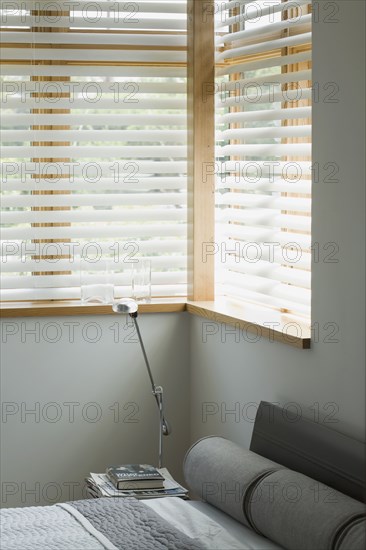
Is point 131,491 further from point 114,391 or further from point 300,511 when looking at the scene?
point 300,511

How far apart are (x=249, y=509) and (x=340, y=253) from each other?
0.87 metres

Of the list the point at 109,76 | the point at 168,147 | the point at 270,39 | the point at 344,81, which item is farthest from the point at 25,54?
the point at 344,81

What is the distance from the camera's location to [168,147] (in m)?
4.20

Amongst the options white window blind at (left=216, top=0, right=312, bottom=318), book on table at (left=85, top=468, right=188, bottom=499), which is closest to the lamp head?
Answer: white window blind at (left=216, top=0, right=312, bottom=318)

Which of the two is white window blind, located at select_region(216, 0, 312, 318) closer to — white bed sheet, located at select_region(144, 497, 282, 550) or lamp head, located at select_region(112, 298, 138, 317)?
lamp head, located at select_region(112, 298, 138, 317)

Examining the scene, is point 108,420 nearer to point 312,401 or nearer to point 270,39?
point 312,401

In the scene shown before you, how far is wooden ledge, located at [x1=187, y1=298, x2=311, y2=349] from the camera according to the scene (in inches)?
127

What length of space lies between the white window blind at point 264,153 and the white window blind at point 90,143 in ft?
0.81

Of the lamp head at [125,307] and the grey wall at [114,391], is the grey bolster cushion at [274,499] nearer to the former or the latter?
the grey wall at [114,391]

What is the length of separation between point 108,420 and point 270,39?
1791mm

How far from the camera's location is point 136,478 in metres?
3.48

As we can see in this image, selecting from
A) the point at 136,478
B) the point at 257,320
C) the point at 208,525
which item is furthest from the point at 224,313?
the point at 208,525

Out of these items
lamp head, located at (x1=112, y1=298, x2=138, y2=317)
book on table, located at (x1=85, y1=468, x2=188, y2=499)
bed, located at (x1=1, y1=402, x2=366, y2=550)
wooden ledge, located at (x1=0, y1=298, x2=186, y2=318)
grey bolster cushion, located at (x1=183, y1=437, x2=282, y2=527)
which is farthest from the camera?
wooden ledge, located at (x1=0, y1=298, x2=186, y2=318)

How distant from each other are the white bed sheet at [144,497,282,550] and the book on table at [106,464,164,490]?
19cm
